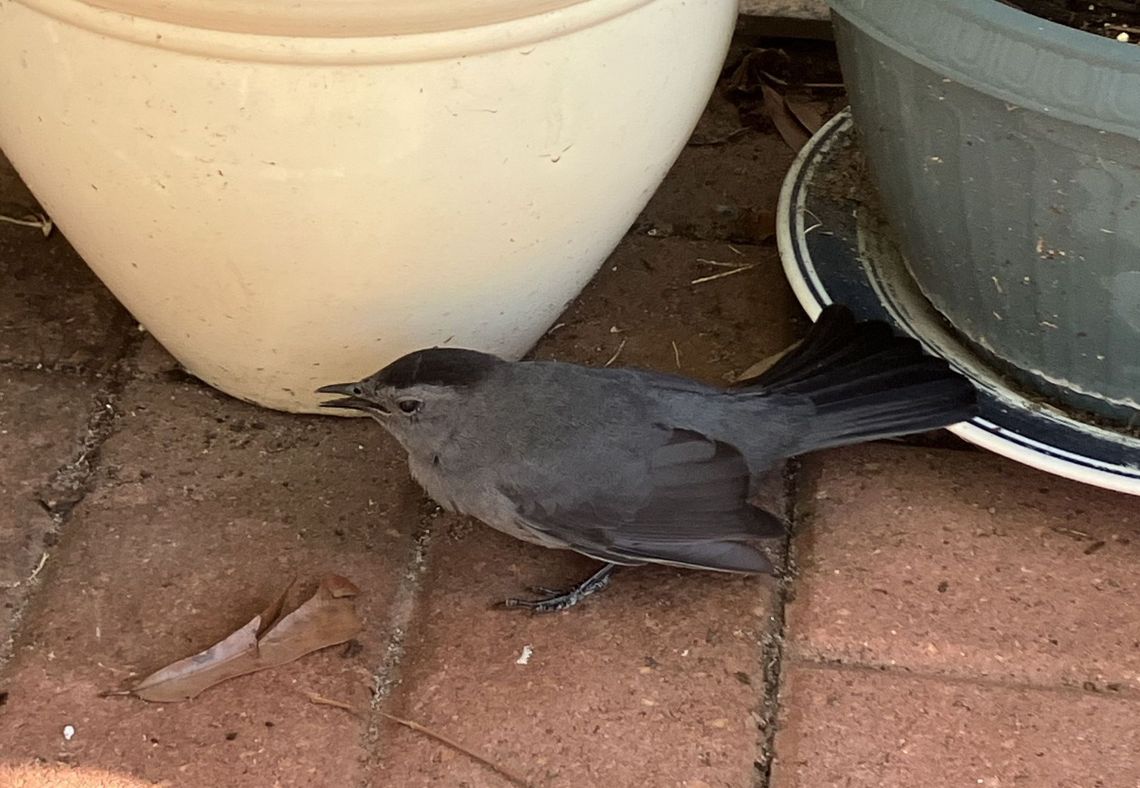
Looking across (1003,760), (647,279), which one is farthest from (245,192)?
(1003,760)

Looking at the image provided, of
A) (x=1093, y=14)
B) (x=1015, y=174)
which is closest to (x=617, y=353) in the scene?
(x=1015, y=174)

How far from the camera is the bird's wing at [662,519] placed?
146 centimetres

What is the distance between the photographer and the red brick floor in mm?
1387

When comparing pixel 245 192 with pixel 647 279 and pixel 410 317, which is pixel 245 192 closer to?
pixel 410 317

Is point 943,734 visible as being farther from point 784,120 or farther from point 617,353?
point 784,120

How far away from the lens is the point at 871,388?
62.4 inches

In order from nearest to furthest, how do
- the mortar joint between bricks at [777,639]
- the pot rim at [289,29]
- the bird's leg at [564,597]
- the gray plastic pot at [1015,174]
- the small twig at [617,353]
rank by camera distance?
the pot rim at [289,29]
the gray plastic pot at [1015,174]
the mortar joint between bricks at [777,639]
the bird's leg at [564,597]
the small twig at [617,353]

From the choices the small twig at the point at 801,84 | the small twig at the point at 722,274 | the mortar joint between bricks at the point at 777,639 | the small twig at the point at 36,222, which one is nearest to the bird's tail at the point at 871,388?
the mortar joint between bricks at the point at 777,639

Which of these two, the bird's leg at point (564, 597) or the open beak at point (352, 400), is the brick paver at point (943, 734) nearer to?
the bird's leg at point (564, 597)

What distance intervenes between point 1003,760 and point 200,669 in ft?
2.83

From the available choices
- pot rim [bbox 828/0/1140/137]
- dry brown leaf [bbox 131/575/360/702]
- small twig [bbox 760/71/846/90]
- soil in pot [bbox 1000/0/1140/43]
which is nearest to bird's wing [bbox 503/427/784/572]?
dry brown leaf [bbox 131/575/360/702]

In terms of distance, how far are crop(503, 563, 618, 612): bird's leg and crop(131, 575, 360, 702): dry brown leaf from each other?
19 centimetres

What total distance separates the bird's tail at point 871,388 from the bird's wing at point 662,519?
16 centimetres

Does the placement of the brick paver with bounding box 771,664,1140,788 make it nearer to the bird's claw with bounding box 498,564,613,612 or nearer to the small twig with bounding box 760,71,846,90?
the bird's claw with bounding box 498,564,613,612
